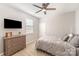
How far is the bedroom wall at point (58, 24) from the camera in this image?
81.4 inches

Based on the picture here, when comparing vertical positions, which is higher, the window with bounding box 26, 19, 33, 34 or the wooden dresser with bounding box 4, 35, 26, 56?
the window with bounding box 26, 19, 33, 34

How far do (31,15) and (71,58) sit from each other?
4.52 ft

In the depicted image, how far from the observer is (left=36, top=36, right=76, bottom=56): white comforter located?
6.68ft

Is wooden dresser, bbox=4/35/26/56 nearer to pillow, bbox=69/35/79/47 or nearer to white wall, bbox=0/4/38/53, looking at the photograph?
white wall, bbox=0/4/38/53

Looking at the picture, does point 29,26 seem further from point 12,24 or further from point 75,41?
point 75,41

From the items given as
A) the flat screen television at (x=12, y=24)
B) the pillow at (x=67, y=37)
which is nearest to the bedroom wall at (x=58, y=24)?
the pillow at (x=67, y=37)

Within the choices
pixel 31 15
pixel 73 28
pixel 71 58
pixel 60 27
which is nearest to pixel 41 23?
pixel 31 15

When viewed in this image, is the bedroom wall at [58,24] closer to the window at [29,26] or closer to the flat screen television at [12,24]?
the window at [29,26]

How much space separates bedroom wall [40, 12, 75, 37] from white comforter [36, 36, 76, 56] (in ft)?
0.64

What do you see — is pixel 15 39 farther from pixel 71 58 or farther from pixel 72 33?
pixel 71 58

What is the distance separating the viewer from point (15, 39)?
276 centimetres

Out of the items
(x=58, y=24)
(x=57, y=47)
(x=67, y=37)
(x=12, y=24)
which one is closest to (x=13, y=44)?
(x=12, y=24)

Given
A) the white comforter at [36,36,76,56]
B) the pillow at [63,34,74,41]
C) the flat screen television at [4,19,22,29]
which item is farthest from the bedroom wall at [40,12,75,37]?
the flat screen television at [4,19,22,29]

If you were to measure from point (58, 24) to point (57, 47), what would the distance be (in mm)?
635
